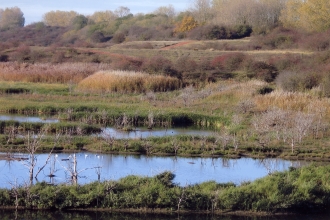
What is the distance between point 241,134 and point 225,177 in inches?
220

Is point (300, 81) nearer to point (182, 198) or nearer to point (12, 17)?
point (182, 198)

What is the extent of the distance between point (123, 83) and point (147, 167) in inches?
632

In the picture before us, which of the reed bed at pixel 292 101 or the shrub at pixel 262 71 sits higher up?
the shrub at pixel 262 71

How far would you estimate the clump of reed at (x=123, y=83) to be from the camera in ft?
104

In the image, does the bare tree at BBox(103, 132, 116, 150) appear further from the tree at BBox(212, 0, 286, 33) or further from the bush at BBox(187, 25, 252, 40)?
the tree at BBox(212, 0, 286, 33)

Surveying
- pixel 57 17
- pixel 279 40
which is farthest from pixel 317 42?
pixel 57 17

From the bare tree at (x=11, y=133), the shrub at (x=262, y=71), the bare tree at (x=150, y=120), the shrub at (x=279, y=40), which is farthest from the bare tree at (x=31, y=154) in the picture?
the shrub at (x=279, y=40)

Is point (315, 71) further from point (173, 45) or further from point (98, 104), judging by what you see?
point (173, 45)

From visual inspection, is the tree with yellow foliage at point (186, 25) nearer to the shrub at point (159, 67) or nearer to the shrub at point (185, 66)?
the shrub at point (185, 66)

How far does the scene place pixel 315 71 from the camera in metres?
30.8

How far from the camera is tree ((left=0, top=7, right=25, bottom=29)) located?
10488cm

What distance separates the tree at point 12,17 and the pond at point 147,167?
9059cm

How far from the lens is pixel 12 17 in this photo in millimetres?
107500

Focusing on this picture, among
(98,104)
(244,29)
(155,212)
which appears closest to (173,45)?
(244,29)
